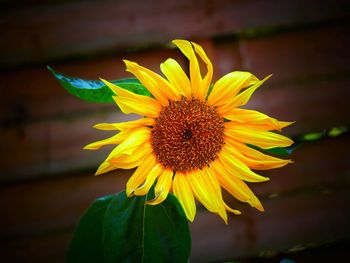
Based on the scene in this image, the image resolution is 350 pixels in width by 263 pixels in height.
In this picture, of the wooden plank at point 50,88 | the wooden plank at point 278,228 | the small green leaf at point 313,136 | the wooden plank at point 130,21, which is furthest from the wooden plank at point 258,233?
the wooden plank at point 130,21

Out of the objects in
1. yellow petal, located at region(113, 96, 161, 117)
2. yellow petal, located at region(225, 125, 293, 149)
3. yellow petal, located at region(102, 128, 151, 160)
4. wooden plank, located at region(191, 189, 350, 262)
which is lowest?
wooden plank, located at region(191, 189, 350, 262)

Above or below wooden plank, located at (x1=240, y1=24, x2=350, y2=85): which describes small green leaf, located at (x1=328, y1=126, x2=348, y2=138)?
below

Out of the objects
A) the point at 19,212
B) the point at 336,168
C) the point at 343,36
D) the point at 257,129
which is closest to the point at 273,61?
the point at 343,36

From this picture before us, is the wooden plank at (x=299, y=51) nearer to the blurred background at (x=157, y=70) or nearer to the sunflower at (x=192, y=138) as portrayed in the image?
the blurred background at (x=157, y=70)

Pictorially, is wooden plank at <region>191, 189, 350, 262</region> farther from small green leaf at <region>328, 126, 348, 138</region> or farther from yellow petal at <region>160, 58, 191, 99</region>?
yellow petal at <region>160, 58, 191, 99</region>

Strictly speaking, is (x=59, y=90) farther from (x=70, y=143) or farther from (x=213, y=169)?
(x=213, y=169)

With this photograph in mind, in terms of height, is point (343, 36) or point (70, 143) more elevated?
point (343, 36)

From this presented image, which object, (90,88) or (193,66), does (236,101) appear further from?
(90,88)

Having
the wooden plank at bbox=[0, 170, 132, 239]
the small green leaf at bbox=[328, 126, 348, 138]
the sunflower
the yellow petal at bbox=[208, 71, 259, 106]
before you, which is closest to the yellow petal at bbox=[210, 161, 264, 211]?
the sunflower
